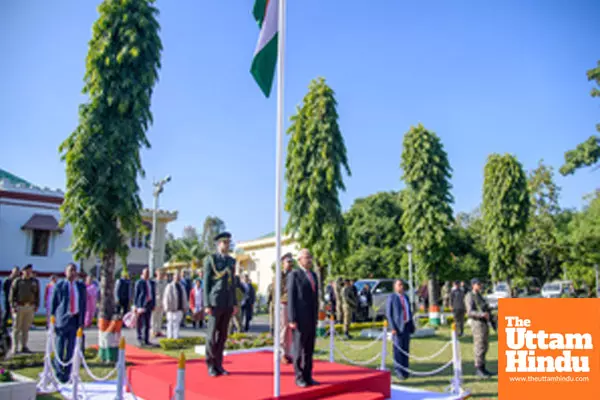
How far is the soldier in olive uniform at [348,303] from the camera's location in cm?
1681

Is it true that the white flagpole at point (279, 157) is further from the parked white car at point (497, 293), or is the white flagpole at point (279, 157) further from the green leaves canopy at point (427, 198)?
the parked white car at point (497, 293)

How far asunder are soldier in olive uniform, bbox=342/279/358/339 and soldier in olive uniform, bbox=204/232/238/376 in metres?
9.91

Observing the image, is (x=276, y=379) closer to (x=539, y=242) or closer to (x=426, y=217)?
(x=426, y=217)

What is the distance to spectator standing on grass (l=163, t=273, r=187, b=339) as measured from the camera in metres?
13.5

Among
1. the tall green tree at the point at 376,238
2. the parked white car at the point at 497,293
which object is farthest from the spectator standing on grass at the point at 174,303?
the parked white car at the point at 497,293

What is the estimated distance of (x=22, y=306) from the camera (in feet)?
40.7

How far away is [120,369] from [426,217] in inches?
745

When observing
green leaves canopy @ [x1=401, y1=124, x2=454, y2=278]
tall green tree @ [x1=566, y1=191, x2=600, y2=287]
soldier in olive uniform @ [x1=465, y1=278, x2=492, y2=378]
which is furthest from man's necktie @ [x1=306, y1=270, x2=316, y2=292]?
tall green tree @ [x1=566, y1=191, x2=600, y2=287]

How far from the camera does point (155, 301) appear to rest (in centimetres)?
1450

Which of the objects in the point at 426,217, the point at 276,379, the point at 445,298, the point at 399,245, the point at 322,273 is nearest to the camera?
the point at 276,379

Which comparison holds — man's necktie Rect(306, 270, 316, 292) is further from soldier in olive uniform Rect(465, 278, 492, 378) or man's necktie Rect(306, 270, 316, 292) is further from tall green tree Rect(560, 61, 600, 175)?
tall green tree Rect(560, 61, 600, 175)

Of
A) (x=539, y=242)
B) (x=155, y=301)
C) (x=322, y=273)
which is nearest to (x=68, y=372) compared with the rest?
(x=155, y=301)

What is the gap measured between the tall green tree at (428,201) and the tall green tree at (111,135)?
556 inches

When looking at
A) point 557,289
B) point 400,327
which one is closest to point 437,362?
point 400,327
